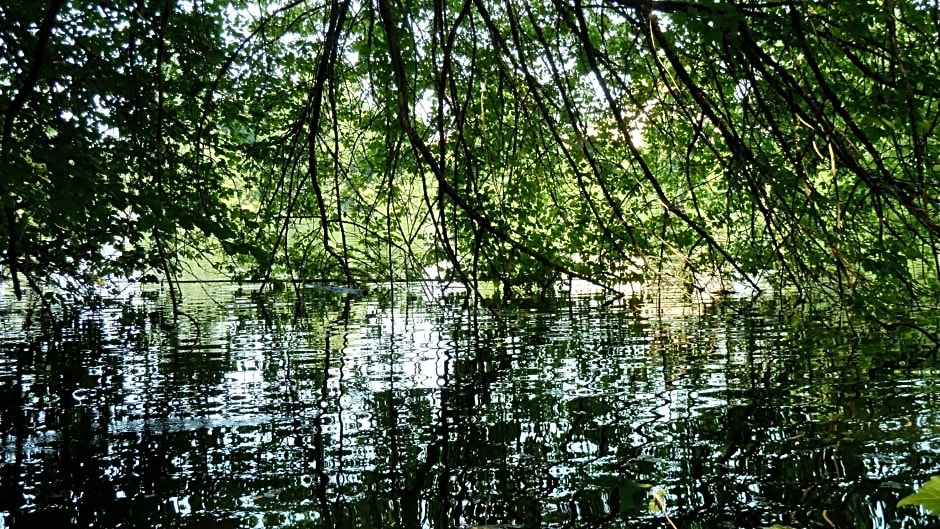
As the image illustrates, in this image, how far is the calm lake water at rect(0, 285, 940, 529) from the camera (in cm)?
514

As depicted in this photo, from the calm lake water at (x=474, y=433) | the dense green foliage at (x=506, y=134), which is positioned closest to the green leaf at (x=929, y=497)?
the dense green foliage at (x=506, y=134)

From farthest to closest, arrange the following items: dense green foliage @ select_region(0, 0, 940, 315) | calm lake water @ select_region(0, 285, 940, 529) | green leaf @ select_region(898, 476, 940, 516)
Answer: calm lake water @ select_region(0, 285, 940, 529)
dense green foliage @ select_region(0, 0, 940, 315)
green leaf @ select_region(898, 476, 940, 516)

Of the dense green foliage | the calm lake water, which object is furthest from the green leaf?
the calm lake water

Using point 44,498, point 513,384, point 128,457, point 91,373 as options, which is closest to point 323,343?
point 91,373

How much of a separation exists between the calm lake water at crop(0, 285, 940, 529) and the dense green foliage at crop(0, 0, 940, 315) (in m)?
0.39

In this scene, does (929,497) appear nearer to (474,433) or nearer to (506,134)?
(506,134)

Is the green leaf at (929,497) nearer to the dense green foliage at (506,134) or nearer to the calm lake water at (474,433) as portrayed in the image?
the dense green foliage at (506,134)

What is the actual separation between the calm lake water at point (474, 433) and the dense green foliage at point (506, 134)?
391mm

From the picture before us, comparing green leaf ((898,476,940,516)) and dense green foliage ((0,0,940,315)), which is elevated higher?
dense green foliage ((0,0,940,315))

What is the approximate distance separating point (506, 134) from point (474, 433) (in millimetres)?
2568

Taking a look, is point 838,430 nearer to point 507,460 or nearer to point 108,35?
point 507,460

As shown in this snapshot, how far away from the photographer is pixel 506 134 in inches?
238

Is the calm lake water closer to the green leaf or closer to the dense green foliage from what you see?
the dense green foliage

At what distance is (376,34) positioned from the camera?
23.4 feet
